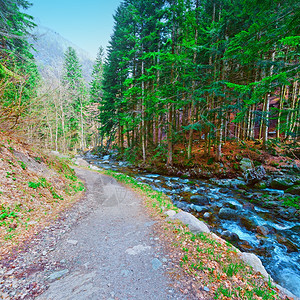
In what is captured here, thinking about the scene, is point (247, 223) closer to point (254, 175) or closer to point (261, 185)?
point (261, 185)

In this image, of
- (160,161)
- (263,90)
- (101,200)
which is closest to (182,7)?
(263,90)

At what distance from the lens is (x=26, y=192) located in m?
5.30

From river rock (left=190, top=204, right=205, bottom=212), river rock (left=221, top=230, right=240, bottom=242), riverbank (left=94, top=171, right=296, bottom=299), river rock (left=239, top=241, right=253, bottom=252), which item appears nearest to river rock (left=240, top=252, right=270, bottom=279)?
riverbank (left=94, top=171, right=296, bottom=299)

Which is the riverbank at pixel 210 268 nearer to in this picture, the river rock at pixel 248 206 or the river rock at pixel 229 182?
the river rock at pixel 248 206

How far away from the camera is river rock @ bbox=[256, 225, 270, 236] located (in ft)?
18.7

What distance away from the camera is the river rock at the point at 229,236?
5285 millimetres

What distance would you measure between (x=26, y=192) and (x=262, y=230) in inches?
357

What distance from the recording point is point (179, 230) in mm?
4316

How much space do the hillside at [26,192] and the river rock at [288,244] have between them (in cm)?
793

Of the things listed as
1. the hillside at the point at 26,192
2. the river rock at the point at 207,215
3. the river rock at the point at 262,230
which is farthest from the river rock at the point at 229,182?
the hillside at the point at 26,192

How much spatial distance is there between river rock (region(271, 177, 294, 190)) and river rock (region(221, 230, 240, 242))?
7684 millimetres

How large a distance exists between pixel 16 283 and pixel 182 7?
1708cm

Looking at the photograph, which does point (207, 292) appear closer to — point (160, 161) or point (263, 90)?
point (263, 90)

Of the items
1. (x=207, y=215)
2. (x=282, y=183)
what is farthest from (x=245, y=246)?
(x=282, y=183)
